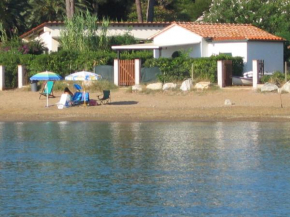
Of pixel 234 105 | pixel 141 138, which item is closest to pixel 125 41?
pixel 234 105

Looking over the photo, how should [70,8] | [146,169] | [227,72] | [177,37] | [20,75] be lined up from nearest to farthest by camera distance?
[146,169], [227,72], [20,75], [177,37], [70,8]

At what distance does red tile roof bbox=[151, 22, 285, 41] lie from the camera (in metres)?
40.8

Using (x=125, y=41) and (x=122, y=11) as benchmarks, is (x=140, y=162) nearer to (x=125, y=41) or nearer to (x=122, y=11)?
(x=125, y=41)

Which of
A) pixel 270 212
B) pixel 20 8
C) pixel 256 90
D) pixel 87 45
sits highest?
pixel 20 8

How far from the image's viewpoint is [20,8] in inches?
2233

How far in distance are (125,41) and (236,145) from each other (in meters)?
23.0

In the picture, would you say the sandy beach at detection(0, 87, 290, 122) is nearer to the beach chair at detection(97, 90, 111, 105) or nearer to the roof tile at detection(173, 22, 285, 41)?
the beach chair at detection(97, 90, 111, 105)

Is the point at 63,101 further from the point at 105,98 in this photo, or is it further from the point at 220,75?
the point at 220,75

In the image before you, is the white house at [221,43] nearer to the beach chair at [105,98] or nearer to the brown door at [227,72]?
the brown door at [227,72]

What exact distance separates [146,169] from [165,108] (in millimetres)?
13206

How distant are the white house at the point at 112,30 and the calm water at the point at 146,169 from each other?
1767 centimetres

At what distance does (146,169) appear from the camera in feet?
64.8

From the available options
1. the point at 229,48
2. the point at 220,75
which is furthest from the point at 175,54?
the point at 220,75

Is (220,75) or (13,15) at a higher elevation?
(13,15)
